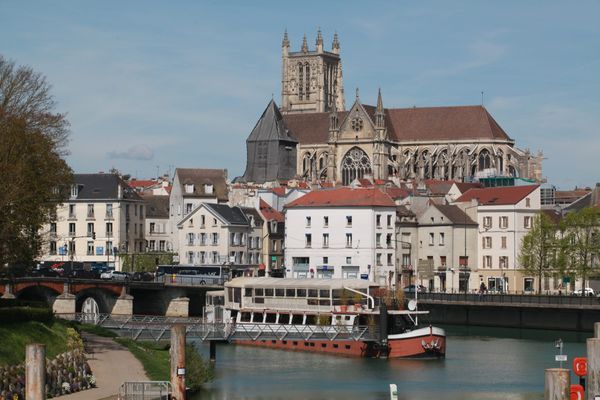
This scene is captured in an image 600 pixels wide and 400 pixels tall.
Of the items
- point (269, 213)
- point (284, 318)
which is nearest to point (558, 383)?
point (284, 318)

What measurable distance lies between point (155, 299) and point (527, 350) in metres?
33.8

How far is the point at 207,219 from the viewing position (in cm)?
11538

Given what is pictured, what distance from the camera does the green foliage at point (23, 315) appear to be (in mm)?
49656

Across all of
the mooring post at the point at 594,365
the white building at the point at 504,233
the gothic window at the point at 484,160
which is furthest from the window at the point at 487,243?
the mooring post at the point at 594,365

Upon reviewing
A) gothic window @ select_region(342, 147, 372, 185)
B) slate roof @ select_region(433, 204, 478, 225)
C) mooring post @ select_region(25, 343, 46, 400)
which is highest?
gothic window @ select_region(342, 147, 372, 185)

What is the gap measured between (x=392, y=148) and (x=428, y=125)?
5539 mm

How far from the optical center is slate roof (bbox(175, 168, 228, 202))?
128375mm

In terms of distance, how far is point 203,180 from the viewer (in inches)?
5157

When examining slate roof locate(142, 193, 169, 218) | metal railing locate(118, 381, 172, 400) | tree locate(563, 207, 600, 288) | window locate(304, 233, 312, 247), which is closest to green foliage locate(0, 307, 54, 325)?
metal railing locate(118, 381, 172, 400)

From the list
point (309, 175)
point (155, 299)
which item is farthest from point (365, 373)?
point (309, 175)

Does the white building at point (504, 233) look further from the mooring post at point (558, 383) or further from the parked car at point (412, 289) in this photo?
the mooring post at point (558, 383)

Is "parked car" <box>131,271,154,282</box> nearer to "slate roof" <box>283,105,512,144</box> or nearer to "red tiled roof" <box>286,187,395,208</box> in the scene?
"red tiled roof" <box>286,187,395,208</box>

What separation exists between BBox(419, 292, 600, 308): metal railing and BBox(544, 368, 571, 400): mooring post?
50243 millimetres

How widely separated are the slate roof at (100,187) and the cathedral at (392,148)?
164 feet
